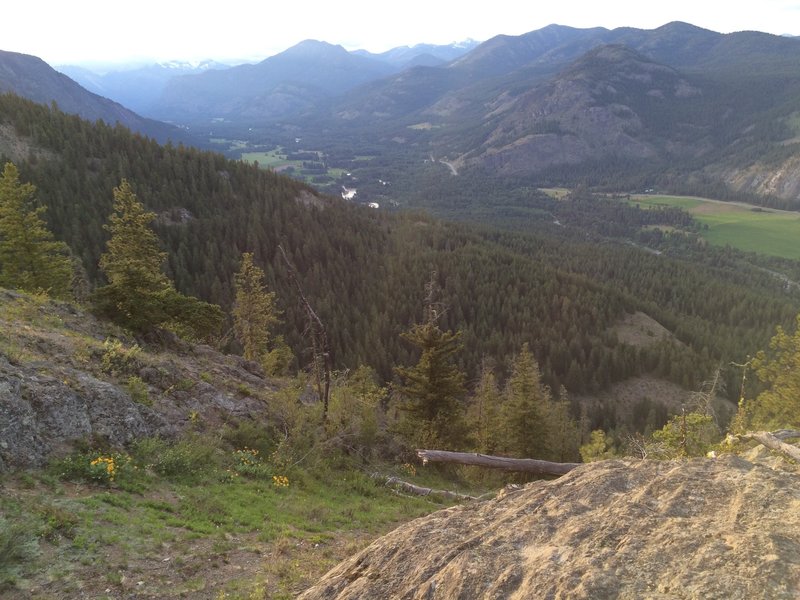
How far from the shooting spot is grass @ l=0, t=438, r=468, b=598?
32.5ft

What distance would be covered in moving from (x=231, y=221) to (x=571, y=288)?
84.8 metres

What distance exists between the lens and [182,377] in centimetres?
2167

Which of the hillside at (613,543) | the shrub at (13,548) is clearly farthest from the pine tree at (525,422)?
the shrub at (13,548)

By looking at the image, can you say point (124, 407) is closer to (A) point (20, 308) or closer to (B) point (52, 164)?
(A) point (20, 308)

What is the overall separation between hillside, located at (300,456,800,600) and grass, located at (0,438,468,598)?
11.1ft

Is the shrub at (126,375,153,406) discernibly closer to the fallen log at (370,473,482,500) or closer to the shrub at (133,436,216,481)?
the shrub at (133,436,216,481)

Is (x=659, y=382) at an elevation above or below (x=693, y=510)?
below

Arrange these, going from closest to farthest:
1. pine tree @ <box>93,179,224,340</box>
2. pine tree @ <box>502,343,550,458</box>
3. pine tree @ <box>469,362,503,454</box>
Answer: pine tree @ <box>93,179,224,340</box> < pine tree @ <box>502,343,550,458</box> < pine tree @ <box>469,362,503,454</box>

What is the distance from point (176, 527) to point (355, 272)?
102 m

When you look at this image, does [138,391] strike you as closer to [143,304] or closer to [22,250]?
[143,304]

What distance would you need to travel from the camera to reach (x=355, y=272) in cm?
11425

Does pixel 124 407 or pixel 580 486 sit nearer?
pixel 580 486

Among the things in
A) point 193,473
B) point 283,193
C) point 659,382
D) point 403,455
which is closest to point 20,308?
point 193,473

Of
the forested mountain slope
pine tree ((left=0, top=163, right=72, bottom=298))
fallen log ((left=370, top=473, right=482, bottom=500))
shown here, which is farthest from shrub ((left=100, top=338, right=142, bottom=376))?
the forested mountain slope
